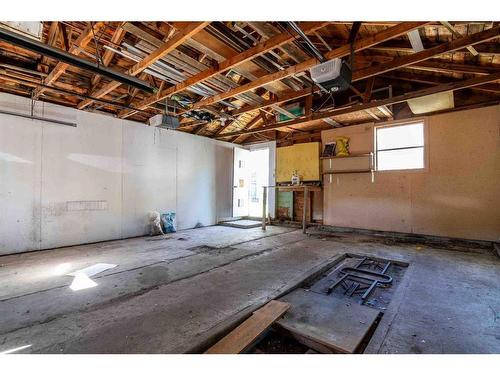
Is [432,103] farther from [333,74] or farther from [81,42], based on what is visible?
[81,42]

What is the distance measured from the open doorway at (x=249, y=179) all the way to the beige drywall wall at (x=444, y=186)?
3.50 m

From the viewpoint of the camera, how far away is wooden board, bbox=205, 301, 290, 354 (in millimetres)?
1612

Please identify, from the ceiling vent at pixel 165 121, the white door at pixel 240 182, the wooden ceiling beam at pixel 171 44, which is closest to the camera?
the wooden ceiling beam at pixel 171 44

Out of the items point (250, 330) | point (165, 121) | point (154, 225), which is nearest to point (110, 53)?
point (165, 121)

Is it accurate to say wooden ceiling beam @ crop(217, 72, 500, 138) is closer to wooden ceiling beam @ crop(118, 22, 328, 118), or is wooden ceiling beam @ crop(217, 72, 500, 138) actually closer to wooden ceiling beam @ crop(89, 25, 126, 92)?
wooden ceiling beam @ crop(118, 22, 328, 118)

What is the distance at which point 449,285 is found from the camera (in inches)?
109

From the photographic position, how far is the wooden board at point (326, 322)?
175 centimetres

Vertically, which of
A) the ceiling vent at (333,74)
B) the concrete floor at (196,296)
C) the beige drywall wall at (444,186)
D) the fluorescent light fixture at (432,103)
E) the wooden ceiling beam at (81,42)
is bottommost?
the concrete floor at (196,296)

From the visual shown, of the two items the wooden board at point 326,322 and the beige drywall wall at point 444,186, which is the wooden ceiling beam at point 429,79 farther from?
the wooden board at point 326,322

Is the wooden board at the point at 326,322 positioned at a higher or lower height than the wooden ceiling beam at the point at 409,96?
lower

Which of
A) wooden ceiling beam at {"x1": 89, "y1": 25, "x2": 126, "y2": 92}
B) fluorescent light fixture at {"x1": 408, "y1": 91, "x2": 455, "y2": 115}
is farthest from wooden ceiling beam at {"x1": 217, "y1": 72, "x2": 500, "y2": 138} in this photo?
wooden ceiling beam at {"x1": 89, "y1": 25, "x2": 126, "y2": 92}

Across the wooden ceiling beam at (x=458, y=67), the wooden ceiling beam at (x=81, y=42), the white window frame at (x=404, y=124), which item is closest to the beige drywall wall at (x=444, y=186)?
the white window frame at (x=404, y=124)
